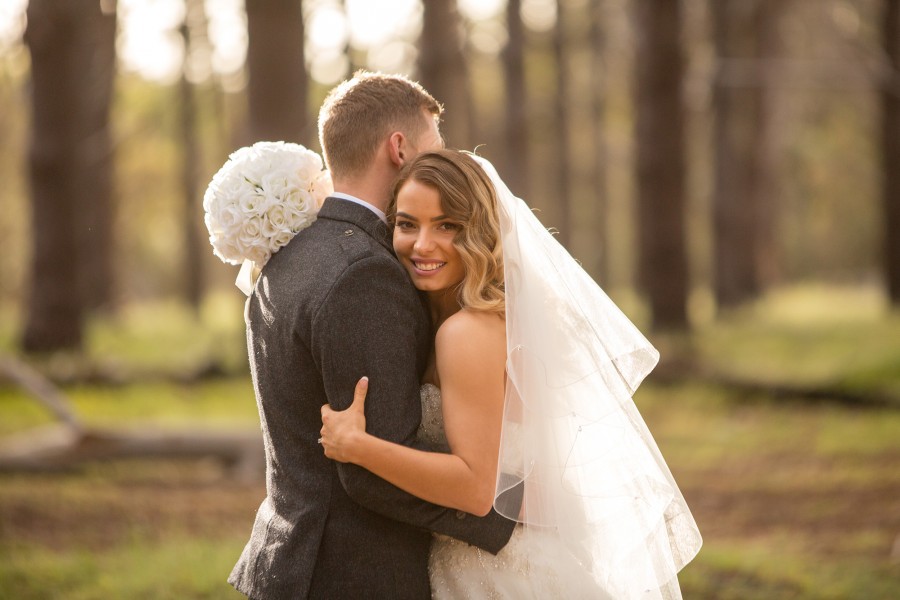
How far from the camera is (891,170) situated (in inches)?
622

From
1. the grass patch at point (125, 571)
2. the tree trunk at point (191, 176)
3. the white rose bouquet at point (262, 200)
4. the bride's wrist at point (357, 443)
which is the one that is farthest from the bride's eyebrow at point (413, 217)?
the tree trunk at point (191, 176)

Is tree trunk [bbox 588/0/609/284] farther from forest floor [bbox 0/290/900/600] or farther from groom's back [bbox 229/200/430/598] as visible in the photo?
groom's back [bbox 229/200/430/598]

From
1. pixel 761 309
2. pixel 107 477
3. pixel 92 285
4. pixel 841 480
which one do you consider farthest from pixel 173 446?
pixel 92 285

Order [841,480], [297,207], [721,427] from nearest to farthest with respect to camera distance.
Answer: [297,207] → [841,480] → [721,427]

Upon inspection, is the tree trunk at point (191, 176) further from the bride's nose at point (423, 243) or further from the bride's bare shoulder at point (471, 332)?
the bride's bare shoulder at point (471, 332)

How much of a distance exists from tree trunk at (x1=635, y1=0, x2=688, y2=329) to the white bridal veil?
11.2m

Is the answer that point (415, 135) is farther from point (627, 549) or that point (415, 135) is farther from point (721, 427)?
point (721, 427)

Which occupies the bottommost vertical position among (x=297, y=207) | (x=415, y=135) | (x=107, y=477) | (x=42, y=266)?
(x=107, y=477)

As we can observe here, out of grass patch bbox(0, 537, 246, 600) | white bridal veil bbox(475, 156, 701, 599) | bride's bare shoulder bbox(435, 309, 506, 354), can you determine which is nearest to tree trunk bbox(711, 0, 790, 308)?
grass patch bbox(0, 537, 246, 600)

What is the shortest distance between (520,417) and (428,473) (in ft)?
1.37

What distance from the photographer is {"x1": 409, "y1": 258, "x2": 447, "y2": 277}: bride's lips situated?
3.06 metres

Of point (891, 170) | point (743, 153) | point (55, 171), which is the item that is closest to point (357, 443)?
point (55, 171)

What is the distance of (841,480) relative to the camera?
8695mm

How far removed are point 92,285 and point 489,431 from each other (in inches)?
821
